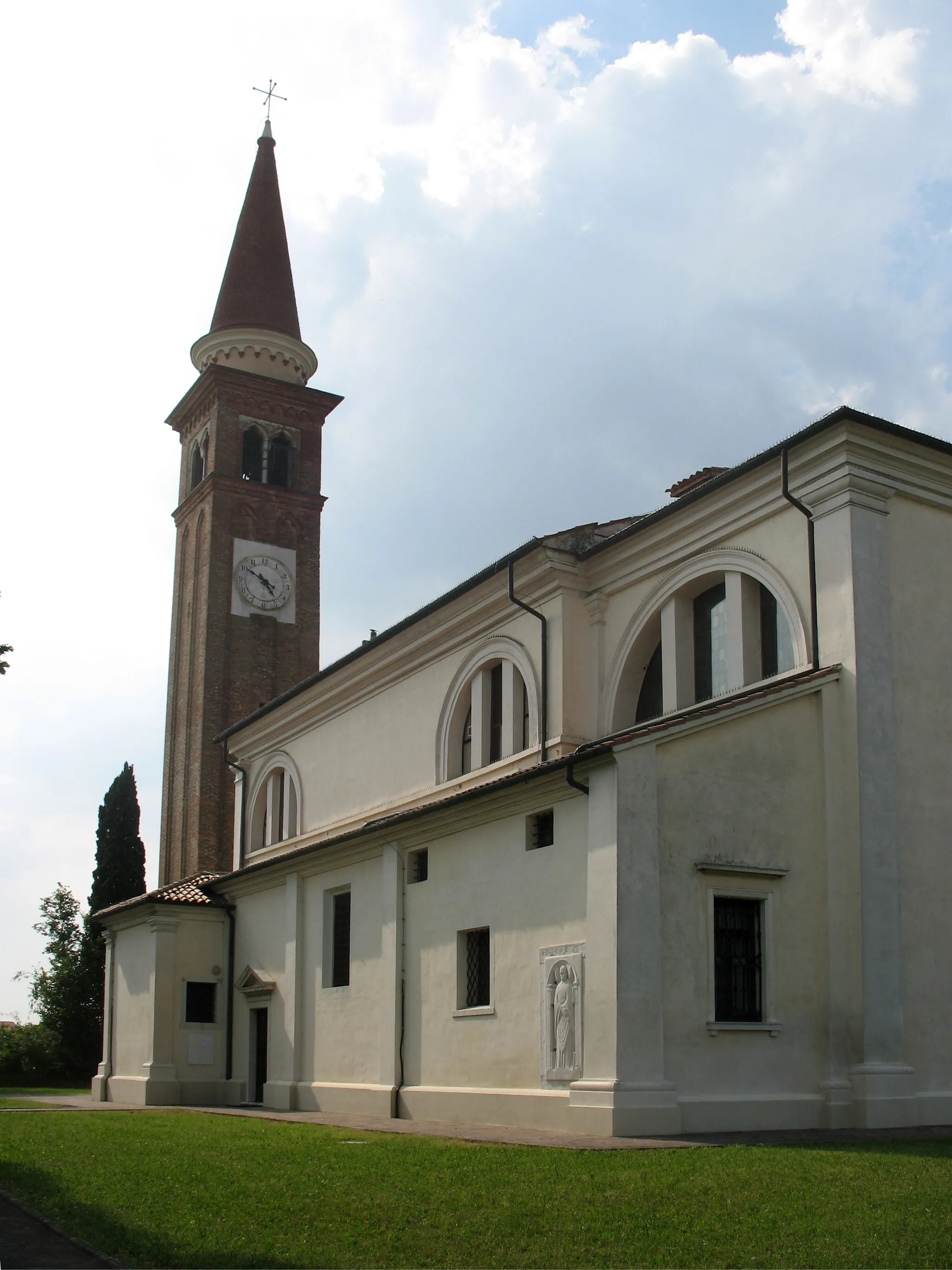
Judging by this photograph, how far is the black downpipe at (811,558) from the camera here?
53.2ft

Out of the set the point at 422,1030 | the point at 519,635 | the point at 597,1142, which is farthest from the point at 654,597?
the point at 597,1142

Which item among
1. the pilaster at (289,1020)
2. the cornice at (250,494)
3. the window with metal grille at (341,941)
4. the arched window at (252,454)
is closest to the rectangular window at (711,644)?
the window with metal grille at (341,941)

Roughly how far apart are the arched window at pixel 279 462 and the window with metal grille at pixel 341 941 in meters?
22.5

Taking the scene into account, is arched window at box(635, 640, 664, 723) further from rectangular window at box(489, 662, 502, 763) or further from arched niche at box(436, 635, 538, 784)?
rectangular window at box(489, 662, 502, 763)

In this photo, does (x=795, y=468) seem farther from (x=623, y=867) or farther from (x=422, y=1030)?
(x=422, y=1030)

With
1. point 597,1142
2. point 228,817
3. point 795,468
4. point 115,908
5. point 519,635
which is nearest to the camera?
point 597,1142

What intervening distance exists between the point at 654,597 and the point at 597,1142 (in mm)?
8605

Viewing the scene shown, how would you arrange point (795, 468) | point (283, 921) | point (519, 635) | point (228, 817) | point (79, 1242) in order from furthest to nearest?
point (228, 817) → point (283, 921) → point (519, 635) → point (795, 468) → point (79, 1242)

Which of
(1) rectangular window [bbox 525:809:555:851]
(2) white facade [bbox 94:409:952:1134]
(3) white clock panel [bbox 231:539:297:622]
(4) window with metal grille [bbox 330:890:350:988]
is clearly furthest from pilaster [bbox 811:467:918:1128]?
(3) white clock panel [bbox 231:539:297:622]

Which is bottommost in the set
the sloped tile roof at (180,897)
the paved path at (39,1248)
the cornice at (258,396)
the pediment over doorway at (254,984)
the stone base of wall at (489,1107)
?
the stone base of wall at (489,1107)

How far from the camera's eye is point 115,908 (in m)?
28.6

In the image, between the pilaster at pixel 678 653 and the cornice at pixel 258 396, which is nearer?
the pilaster at pixel 678 653

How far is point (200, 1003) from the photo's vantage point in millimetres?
26562

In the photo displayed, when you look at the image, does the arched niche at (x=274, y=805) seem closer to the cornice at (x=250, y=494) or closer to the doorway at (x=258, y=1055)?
the doorway at (x=258, y=1055)
